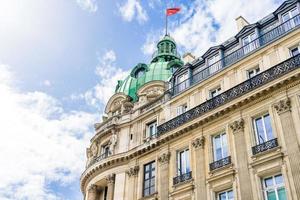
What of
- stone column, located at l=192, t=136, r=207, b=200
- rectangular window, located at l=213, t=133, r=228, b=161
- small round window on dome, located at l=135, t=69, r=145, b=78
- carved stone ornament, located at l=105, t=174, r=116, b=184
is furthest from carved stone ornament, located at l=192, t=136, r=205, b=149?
small round window on dome, located at l=135, t=69, r=145, b=78

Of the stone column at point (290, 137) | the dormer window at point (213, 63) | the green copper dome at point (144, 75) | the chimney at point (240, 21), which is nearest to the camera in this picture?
the stone column at point (290, 137)

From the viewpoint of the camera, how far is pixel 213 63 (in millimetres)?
23828

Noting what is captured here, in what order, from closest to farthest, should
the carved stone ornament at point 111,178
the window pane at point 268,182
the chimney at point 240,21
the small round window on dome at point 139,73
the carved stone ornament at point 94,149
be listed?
the window pane at point 268,182 < the carved stone ornament at point 111,178 < the chimney at point 240,21 < the carved stone ornament at point 94,149 < the small round window on dome at point 139,73

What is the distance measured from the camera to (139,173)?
24.0 metres

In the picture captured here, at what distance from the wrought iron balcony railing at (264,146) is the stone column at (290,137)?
0.56 meters

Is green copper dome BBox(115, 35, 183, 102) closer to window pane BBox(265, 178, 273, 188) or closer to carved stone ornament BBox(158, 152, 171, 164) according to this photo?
carved stone ornament BBox(158, 152, 171, 164)

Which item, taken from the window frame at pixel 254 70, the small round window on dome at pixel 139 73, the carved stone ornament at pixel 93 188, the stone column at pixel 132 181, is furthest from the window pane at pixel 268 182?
the small round window on dome at pixel 139 73

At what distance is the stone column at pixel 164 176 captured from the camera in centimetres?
2136

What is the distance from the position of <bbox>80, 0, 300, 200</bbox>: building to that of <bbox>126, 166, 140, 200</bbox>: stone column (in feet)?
0.21

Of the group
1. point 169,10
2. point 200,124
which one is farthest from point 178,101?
point 169,10

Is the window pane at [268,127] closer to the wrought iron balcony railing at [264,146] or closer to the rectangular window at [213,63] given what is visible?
the wrought iron balcony railing at [264,146]

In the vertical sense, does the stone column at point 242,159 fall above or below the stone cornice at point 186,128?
below

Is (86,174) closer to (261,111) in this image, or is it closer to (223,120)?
(223,120)

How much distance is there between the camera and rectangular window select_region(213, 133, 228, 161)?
20.0 m
